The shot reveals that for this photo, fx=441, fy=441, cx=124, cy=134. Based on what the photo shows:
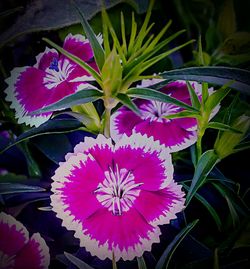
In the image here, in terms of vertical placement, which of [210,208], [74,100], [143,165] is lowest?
[210,208]

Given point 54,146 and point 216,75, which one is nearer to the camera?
point 216,75

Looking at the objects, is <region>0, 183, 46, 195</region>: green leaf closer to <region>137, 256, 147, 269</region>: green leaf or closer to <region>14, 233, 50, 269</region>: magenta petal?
<region>14, 233, 50, 269</region>: magenta petal

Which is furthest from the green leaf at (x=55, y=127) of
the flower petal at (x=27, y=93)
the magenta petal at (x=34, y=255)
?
the magenta petal at (x=34, y=255)

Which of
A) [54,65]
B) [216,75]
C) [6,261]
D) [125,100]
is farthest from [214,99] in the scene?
[6,261]

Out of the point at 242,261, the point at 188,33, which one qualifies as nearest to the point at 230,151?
the point at 242,261

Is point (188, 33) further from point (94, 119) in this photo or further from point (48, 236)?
point (48, 236)

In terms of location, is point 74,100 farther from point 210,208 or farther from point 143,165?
point 210,208
